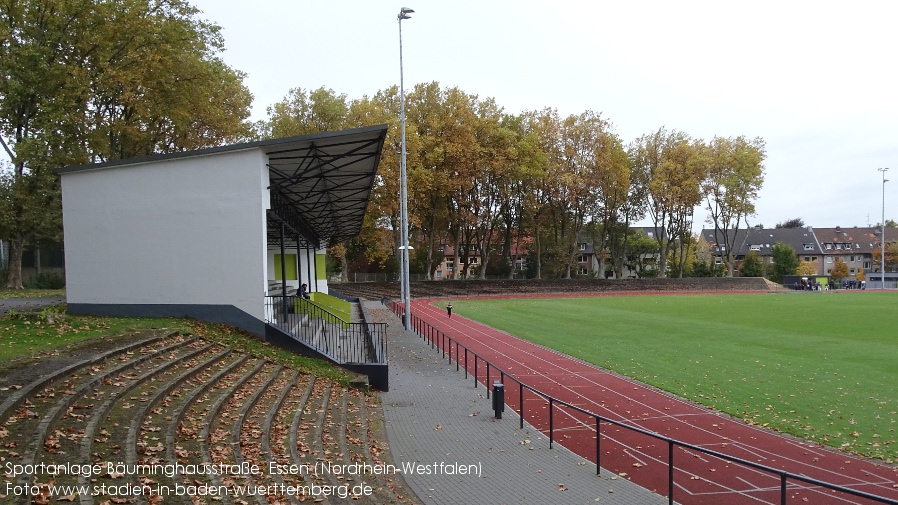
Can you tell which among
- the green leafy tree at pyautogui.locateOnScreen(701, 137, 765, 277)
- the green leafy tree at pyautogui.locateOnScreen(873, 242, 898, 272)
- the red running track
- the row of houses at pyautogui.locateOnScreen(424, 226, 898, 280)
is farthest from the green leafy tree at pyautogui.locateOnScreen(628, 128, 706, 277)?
the red running track

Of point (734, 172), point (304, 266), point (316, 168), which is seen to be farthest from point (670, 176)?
point (316, 168)

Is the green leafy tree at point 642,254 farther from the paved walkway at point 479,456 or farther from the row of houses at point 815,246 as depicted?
the paved walkway at point 479,456

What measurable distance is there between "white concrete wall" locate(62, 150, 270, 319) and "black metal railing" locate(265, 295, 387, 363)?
→ 0.93m

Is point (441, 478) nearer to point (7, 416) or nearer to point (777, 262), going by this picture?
point (7, 416)

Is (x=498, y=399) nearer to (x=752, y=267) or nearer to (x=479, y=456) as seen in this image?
(x=479, y=456)

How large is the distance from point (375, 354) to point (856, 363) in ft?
48.6

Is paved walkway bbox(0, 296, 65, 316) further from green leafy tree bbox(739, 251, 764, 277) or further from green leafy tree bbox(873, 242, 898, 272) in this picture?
green leafy tree bbox(873, 242, 898, 272)

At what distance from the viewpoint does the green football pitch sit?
12.4 m

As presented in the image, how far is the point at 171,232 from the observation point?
16.8m

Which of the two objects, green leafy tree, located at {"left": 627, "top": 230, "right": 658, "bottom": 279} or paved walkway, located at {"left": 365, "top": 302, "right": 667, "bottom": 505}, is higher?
green leafy tree, located at {"left": 627, "top": 230, "right": 658, "bottom": 279}

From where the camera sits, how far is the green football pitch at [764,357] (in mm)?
12359

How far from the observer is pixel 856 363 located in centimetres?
1877

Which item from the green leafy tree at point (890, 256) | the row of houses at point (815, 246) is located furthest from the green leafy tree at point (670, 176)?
the green leafy tree at point (890, 256)

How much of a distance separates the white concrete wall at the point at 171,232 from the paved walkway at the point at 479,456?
18.6ft
